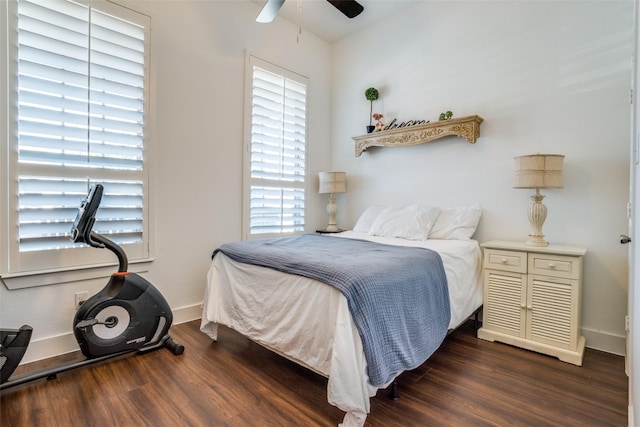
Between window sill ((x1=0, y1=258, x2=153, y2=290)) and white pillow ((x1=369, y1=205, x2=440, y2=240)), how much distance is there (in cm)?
218

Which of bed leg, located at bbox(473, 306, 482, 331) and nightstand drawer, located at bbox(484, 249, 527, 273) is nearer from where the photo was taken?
nightstand drawer, located at bbox(484, 249, 527, 273)

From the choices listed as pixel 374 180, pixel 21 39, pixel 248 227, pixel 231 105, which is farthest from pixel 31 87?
pixel 374 180

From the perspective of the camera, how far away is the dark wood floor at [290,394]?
1.56 m

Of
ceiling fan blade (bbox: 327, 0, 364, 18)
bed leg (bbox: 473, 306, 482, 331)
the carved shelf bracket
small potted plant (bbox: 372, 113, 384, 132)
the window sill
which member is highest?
ceiling fan blade (bbox: 327, 0, 364, 18)

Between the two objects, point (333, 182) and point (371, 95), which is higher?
point (371, 95)

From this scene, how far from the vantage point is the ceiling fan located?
2227mm

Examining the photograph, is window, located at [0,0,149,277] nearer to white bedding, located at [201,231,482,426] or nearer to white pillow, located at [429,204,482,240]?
white bedding, located at [201,231,482,426]

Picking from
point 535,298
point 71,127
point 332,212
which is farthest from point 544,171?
point 71,127

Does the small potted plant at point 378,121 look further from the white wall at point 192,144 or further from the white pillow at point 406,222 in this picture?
the white wall at point 192,144

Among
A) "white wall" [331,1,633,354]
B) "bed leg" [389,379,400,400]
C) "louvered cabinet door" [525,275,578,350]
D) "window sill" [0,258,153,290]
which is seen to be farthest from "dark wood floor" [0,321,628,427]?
"white wall" [331,1,633,354]

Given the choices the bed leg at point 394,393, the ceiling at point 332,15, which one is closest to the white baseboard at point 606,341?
the bed leg at point 394,393

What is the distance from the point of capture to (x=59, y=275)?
2.24m

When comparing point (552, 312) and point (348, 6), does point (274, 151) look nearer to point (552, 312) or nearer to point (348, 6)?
point (348, 6)

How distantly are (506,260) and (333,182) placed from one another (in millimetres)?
2006
